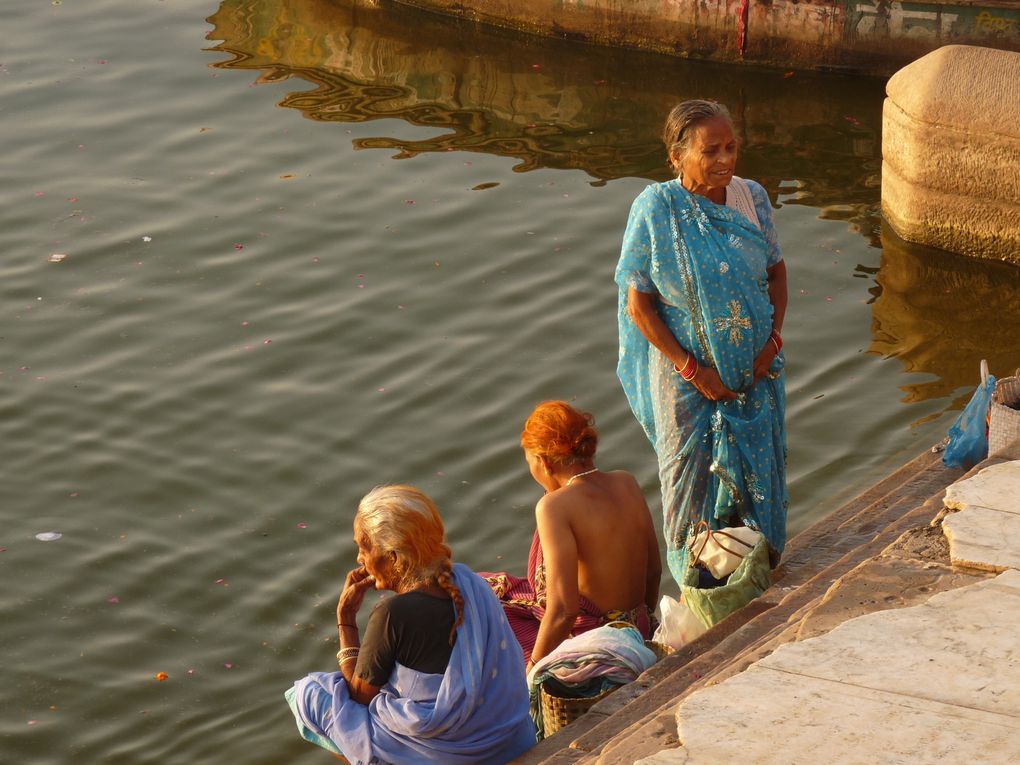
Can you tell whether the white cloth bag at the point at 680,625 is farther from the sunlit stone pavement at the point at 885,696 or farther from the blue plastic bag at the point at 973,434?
the blue plastic bag at the point at 973,434

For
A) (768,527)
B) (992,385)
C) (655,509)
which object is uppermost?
(992,385)

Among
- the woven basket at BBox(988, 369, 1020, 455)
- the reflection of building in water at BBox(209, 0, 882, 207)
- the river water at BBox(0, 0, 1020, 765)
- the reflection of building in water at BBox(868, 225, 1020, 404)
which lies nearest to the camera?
the woven basket at BBox(988, 369, 1020, 455)

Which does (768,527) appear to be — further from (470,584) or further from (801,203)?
(801,203)

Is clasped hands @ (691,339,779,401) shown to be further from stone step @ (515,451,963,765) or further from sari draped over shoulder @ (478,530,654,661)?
sari draped over shoulder @ (478,530,654,661)

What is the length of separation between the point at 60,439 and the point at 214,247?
7.99 ft

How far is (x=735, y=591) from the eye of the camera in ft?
17.6

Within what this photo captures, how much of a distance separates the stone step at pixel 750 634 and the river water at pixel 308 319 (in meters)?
1.25

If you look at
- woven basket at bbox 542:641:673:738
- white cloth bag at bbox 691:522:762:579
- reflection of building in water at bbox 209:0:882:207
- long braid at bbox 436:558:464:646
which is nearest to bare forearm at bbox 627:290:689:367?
white cloth bag at bbox 691:522:762:579

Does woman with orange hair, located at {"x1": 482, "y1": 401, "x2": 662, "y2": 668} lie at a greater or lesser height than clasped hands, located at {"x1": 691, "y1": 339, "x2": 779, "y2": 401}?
lesser

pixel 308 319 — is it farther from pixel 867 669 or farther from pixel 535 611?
pixel 867 669

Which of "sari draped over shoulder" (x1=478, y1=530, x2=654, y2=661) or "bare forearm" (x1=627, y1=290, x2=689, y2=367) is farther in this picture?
"bare forearm" (x1=627, y1=290, x2=689, y2=367)

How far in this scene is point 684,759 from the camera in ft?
12.4

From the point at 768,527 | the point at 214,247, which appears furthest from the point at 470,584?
the point at 214,247

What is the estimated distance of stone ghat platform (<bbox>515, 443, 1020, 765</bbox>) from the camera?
149 inches
